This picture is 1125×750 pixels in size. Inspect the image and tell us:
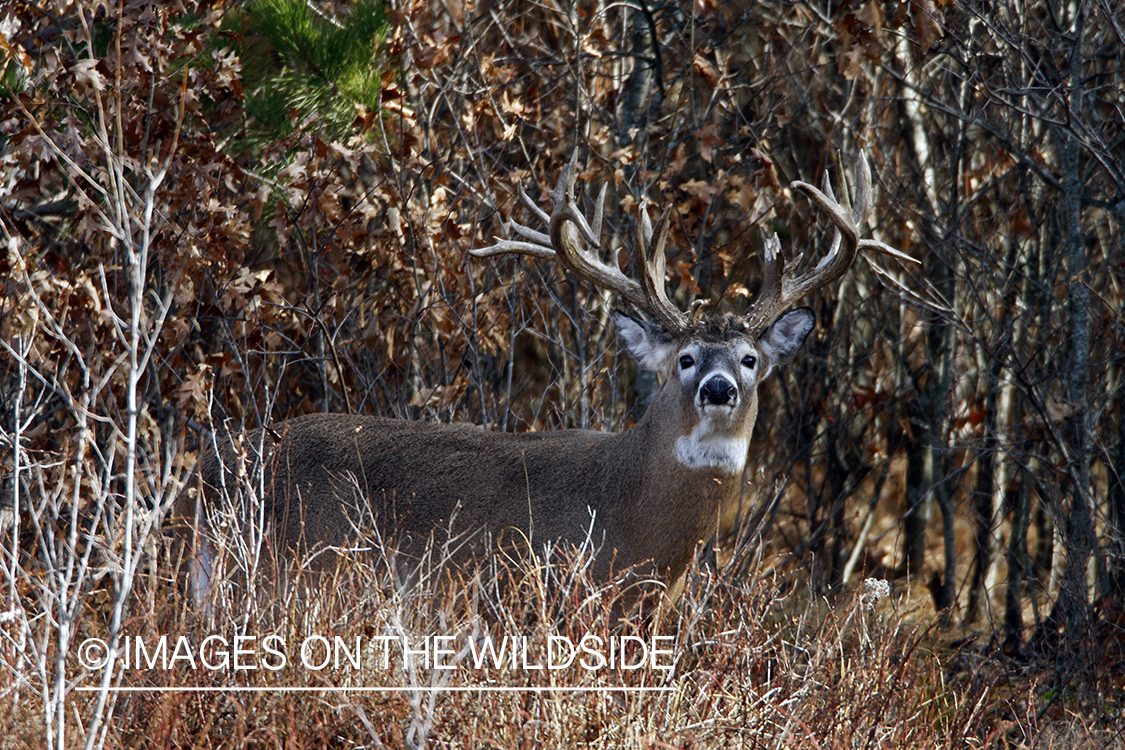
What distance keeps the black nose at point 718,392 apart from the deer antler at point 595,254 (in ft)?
1.67

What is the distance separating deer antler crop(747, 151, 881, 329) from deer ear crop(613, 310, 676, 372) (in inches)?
14.1

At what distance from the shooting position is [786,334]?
17.2 ft

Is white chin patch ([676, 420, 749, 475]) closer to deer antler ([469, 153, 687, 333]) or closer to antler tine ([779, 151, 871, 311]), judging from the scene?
deer antler ([469, 153, 687, 333])

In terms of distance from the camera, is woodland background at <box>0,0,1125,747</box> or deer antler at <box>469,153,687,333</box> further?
woodland background at <box>0,0,1125,747</box>

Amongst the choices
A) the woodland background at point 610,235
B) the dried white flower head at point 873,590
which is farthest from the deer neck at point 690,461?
the dried white flower head at point 873,590

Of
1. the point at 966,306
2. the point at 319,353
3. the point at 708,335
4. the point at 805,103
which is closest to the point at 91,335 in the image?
the point at 319,353

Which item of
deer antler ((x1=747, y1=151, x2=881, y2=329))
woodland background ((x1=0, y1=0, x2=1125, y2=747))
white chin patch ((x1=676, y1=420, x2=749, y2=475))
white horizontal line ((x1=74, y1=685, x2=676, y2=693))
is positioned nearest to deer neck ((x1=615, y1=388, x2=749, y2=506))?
white chin patch ((x1=676, y1=420, x2=749, y2=475))

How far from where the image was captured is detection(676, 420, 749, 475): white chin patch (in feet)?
15.7

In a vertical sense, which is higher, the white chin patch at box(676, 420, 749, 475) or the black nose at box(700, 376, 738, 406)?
the black nose at box(700, 376, 738, 406)

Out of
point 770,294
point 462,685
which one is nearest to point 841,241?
point 770,294

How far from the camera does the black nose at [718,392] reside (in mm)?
4633

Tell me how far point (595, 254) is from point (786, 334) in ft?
2.97

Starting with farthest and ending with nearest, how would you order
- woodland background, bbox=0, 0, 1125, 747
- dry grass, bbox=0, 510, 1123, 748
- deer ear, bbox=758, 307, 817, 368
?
woodland background, bbox=0, 0, 1125, 747 < deer ear, bbox=758, 307, 817, 368 < dry grass, bbox=0, 510, 1123, 748

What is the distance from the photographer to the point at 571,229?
5.45m
